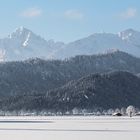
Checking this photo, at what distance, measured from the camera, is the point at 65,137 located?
60281 millimetres

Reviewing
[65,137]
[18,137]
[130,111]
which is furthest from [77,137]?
[130,111]

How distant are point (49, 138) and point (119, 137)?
7.22 metres

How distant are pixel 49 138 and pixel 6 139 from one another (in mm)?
4601

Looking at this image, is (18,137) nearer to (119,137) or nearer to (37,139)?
(37,139)

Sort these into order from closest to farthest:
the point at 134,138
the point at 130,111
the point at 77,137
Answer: the point at 134,138 < the point at 77,137 < the point at 130,111

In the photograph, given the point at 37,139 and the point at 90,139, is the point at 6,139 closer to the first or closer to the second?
the point at 37,139

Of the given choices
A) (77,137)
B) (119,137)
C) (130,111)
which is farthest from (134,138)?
(130,111)

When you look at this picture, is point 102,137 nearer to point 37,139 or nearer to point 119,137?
point 119,137

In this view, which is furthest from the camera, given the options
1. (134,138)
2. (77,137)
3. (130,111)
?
(130,111)

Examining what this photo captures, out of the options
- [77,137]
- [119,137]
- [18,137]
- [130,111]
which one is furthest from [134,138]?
[130,111]

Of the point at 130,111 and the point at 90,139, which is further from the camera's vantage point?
the point at 130,111

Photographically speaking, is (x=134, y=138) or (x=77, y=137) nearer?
(x=134, y=138)

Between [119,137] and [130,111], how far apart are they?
10516 centimetres

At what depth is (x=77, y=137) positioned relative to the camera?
5972 centimetres
